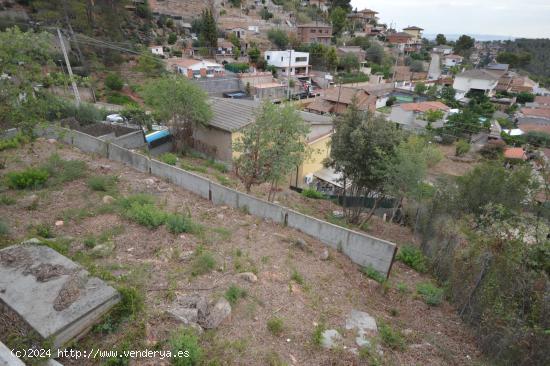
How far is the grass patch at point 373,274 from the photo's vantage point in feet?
23.2

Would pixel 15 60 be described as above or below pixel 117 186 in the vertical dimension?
above

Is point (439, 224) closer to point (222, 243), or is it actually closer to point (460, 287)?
point (460, 287)

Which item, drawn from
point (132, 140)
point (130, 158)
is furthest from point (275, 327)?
point (132, 140)

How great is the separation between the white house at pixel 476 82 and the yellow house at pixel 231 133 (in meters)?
37.8

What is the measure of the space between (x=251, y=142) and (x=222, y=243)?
3.57 m

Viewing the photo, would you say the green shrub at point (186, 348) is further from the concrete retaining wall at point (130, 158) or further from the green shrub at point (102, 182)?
the concrete retaining wall at point (130, 158)

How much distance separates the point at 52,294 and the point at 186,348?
6.79 ft

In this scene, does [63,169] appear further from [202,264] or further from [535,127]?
[535,127]

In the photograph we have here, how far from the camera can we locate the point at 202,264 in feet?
19.2

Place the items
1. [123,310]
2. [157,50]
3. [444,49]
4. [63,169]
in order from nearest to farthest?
[123,310] < [63,169] < [157,50] < [444,49]

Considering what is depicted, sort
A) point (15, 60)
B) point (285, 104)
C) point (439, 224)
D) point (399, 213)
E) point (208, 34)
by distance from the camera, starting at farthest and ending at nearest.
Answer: point (208, 34)
point (399, 213)
point (285, 104)
point (439, 224)
point (15, 60)

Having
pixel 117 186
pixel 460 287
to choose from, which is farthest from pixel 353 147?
pixel 117 186

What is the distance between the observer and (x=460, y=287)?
20.4 feet

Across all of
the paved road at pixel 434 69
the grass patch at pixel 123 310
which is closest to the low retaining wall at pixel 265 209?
the grass patch at pixel 123 310
